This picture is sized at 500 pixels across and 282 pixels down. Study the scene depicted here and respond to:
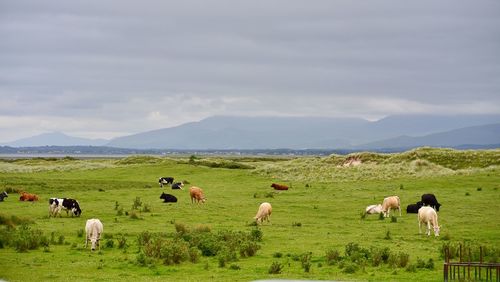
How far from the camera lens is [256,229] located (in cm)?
2992

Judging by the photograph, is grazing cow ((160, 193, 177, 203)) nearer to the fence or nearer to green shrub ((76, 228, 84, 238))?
green shrub ((76, 228, 84, 238))

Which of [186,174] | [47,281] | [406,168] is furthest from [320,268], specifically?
[186,174]

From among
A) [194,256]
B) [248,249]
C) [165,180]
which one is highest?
[165,180]

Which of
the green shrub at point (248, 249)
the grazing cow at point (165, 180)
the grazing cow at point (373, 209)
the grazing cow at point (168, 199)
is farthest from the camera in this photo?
the grazing cow at point (165, 180)

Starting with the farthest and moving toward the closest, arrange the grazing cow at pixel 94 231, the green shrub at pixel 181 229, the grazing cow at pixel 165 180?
the grazing cow at pixel 165 180 → the green shrub at pixel 181 229 → the grazing cow at pixel 94 231

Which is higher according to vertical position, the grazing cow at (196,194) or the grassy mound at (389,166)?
the grassy mound at (389,166)

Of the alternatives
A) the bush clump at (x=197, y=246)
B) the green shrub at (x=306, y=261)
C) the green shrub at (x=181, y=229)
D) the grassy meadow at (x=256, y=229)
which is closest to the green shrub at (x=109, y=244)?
the grassy meadow at (x=256, y=229)

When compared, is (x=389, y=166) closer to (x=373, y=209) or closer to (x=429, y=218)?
(x=373, y=209)

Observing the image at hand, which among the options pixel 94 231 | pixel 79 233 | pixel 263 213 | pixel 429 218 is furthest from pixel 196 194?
pixel 429 218

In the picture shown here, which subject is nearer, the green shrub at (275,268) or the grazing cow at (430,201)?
the green shrub at (275,268)

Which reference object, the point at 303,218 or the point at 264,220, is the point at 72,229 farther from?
the point at 303,218

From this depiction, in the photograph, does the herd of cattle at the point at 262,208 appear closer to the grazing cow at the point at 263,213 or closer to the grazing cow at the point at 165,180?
the grazing cow at the point at 263,213

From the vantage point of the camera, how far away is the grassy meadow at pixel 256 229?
74.3 feet

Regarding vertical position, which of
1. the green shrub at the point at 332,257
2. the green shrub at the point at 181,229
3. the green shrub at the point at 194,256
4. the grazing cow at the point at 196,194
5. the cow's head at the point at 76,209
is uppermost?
the grazing cow at the point at 196,194
